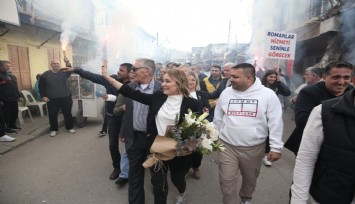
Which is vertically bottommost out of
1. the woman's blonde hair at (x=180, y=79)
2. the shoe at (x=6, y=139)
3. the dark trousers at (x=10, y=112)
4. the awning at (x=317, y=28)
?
the shoe at (x=6, y=139)

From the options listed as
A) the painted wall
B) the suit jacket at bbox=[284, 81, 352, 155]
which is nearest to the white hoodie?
the suit jacket at bbox=[284, 81, 352, 155]

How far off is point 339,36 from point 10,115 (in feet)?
34.3

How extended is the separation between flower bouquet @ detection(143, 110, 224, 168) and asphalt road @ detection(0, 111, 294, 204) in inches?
53.2

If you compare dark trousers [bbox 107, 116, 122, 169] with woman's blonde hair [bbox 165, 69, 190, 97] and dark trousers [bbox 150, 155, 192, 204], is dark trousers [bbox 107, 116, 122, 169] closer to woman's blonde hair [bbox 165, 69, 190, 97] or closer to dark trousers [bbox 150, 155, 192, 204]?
dark trousers [bbox 150, 155, 192, 204]

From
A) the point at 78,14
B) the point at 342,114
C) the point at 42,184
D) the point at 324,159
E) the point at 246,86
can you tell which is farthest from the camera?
the point at 78,14

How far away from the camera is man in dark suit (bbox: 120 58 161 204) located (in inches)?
137

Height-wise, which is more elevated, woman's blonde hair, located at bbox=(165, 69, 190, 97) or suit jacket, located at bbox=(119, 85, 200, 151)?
woman's blonde hair, located at bbox=(165, 69, 190, 97)

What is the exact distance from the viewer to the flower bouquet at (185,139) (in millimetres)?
2848

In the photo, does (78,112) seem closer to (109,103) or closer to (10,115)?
(10,115)

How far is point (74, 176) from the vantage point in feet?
15.8

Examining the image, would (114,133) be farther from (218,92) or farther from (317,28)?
(317,28)

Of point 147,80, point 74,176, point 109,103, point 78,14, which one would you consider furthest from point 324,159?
point 78,14

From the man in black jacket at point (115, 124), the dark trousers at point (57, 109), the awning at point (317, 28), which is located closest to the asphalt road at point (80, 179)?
the man in black jacket at point (115, 124)

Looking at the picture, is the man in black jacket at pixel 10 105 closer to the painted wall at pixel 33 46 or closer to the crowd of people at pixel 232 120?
the painted wall at pixel 33 46
